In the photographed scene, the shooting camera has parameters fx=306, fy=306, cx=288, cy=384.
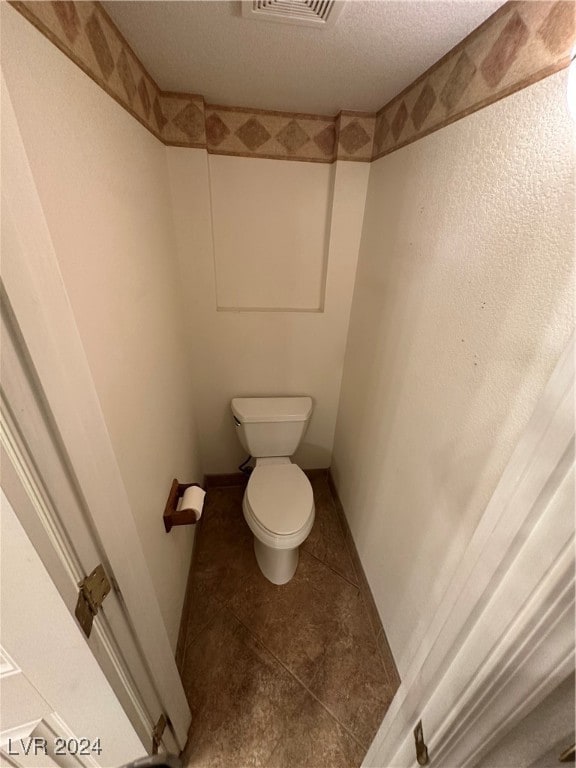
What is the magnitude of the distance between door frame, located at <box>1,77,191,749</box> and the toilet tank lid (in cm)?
101

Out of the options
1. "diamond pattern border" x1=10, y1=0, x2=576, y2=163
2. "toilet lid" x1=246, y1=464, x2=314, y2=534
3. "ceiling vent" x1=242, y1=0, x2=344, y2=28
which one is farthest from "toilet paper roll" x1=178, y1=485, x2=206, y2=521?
"ceiling vent" x1=242, y1=0, x2=344, y2=28

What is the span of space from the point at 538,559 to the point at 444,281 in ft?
2.46

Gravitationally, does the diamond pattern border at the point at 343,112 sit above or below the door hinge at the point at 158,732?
above

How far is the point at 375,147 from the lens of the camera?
1349mm

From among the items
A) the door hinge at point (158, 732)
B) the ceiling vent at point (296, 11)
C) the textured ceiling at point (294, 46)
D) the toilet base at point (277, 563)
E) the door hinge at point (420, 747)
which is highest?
the textured ceiling at point (294, 46)

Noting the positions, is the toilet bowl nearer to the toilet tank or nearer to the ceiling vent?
the toilet tank

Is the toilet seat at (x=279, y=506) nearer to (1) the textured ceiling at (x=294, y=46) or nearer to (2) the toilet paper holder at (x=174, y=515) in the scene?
(2) the toilet paper holder at (x=174, y=515)

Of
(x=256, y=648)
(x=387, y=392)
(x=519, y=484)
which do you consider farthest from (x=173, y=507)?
(x=519, y=484)

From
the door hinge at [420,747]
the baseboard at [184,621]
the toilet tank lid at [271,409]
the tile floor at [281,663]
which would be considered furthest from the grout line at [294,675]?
the toilet tank lid at [271,409]

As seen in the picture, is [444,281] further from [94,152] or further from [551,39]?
[94,152]

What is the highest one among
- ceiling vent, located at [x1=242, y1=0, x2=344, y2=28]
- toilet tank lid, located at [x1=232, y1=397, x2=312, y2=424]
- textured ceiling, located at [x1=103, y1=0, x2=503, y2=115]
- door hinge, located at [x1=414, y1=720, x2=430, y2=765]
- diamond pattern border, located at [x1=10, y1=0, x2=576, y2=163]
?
textured ceiling, located at [x1=103, y1=0, x2=503, y2=115]

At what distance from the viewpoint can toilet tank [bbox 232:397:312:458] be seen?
1722 millimetres

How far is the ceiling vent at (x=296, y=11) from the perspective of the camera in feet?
2.27

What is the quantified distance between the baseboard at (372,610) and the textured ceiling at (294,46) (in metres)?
2.00
